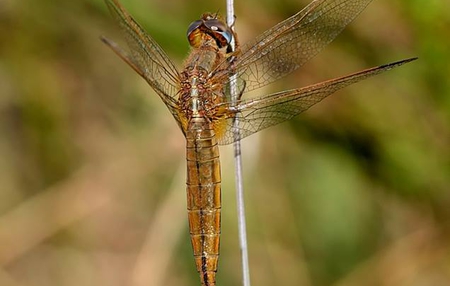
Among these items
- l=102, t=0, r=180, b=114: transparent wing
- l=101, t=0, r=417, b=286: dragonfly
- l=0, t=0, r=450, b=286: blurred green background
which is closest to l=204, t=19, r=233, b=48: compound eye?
l=101, t=0, r=417, b=286: dragonfly

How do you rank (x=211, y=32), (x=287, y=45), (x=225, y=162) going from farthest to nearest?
1. (x=225, y=162)
2. (x=211, y=32)
3. (x=287, y=45)

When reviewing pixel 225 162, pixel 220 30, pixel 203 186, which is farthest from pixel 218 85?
pixel 225 162

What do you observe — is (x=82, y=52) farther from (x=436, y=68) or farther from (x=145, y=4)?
(x=436, y=68)

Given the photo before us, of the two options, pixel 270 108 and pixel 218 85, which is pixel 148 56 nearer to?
pixel 218 85

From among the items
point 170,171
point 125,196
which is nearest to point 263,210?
point 170,171

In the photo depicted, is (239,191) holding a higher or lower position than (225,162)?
lower

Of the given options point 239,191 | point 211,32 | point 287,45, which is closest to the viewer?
point 239,191

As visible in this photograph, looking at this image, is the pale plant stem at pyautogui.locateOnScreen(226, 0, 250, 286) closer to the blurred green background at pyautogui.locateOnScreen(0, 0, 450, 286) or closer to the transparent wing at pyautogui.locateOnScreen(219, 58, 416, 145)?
the transparent wing at pyautogui.locateOnScreen(219, 58, 416, 145)
